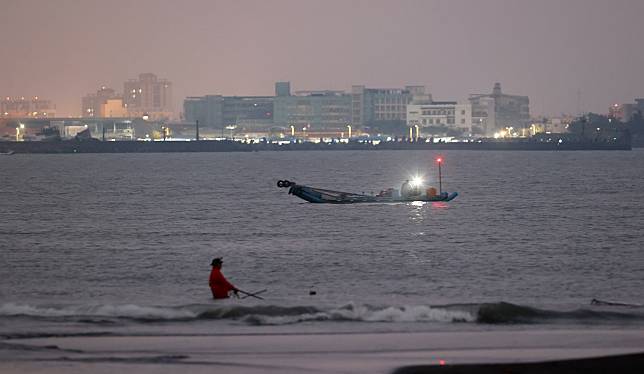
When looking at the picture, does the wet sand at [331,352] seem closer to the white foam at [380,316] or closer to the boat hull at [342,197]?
the white foam at [380,316]

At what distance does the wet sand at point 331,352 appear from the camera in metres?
21.5

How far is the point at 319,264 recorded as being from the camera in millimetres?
40438

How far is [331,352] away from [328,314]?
479 centimetres

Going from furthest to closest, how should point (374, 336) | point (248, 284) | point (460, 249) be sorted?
point (460, 249), point (248, 284), point (374, 336)

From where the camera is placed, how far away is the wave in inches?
1088

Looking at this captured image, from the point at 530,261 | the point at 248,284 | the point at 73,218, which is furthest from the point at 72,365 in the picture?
the point at 73,218

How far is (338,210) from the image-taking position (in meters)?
68.9

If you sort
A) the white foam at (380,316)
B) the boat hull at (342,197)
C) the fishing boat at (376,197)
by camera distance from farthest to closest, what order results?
the boat hull at (342,197) → the fishing boat at (376,197) → the white foam at (380,316)

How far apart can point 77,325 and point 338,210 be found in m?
42.5

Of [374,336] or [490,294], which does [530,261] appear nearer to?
[490,294]

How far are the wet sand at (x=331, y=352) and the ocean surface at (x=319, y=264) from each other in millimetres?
1376

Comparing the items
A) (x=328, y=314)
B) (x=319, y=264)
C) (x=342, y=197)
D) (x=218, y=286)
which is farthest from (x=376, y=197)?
(x=328, y=314)

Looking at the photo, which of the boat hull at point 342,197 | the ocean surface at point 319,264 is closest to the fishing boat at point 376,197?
the boat hull at point 342,197

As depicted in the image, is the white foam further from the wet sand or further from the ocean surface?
the wet sand
